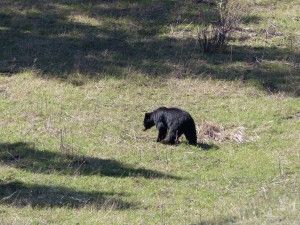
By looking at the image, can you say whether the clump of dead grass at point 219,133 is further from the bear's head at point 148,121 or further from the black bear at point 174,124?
the bear's head at point 148,121

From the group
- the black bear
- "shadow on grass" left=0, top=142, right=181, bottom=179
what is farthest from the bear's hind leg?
"shadow on grass" left=0, top=142, right=181, bottom=179

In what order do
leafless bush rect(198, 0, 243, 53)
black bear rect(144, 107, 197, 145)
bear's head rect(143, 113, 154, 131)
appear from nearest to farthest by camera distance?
black bear rect(144, 107, 197, 145) < bear's head rect(143, 113, 154, 131) < leafless bush rect(198, 0, 243, 53)

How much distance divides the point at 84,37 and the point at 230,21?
14.9ft

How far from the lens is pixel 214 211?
39.3ft

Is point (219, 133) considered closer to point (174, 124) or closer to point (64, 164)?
point (174, 124)

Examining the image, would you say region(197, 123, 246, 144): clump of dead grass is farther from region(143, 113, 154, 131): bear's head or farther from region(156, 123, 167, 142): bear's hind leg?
region(143, 113, 154, 131): bear's head

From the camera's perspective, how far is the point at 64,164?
15055mm

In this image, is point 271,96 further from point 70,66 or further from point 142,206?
point 142,206

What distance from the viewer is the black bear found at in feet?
51.0

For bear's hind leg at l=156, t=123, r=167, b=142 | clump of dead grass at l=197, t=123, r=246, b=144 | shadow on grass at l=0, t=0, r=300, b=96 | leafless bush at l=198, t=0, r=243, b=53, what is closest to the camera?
bear's hind leg at l=156, t=123, r=167, b=142

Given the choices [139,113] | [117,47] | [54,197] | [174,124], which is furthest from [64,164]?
[117,47]

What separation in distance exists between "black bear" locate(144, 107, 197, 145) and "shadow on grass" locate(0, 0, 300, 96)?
4457 mm

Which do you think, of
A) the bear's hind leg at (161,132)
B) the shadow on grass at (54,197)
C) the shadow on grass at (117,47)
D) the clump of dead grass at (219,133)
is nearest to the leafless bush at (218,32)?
the shadow on grass at (117,47)

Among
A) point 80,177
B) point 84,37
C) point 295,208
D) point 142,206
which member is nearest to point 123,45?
point 84,37
